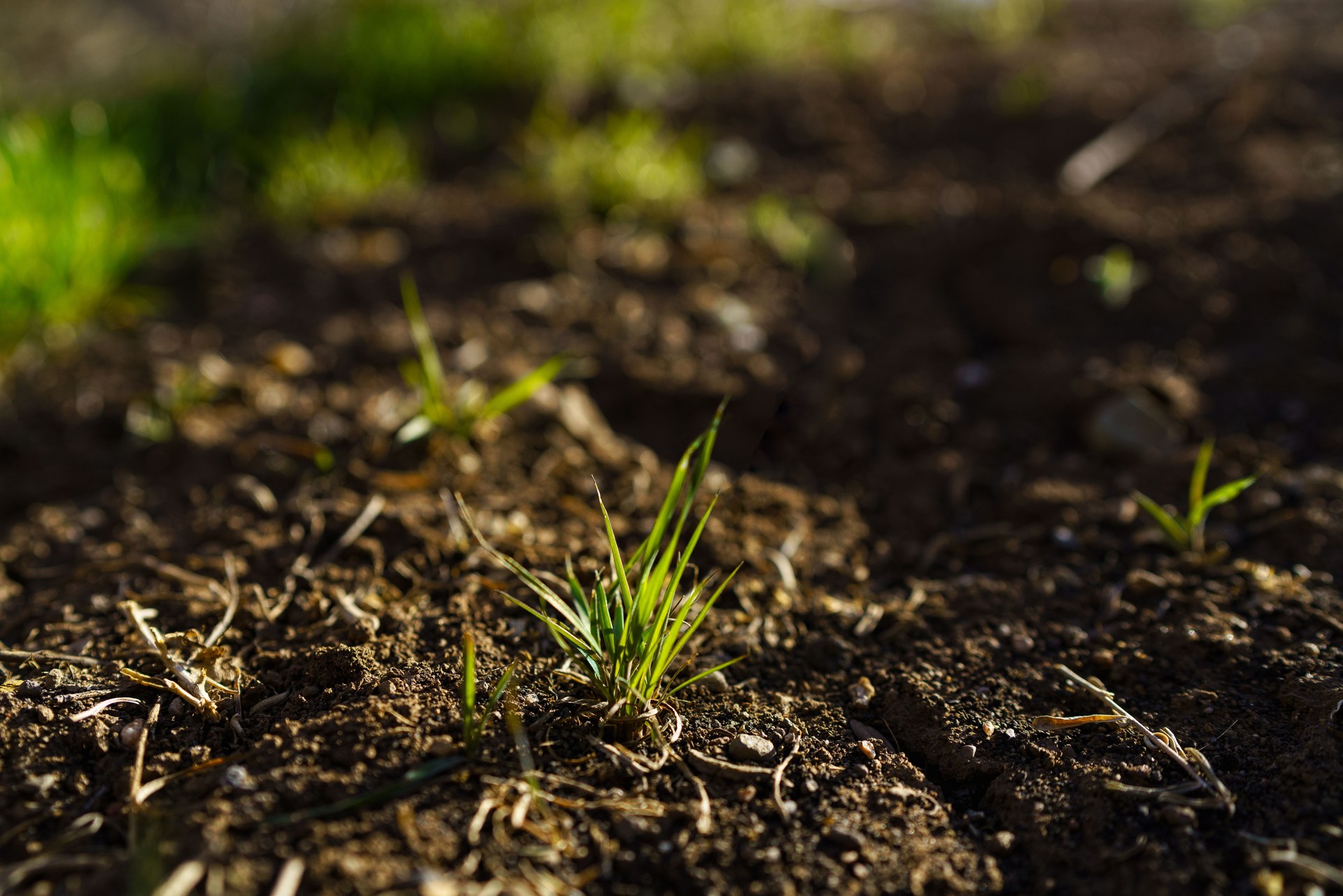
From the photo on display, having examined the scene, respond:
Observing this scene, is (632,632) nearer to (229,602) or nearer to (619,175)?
(229,602)

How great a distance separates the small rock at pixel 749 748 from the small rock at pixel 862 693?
174 millimetres

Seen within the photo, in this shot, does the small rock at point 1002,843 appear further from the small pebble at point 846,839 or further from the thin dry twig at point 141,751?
the thin dry twig at point 141,751

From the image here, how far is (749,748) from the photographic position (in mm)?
1286

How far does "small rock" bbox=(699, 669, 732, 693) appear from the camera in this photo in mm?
1411

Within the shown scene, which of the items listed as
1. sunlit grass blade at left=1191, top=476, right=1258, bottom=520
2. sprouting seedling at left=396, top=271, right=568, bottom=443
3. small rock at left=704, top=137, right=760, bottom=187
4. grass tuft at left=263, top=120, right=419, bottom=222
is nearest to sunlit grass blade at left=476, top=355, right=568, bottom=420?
sprouting seedling at left=396, top=271, right=568, bottom=443

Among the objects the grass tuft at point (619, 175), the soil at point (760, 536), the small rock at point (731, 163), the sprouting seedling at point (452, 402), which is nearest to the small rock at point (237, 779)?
the soil at point (760, 536)

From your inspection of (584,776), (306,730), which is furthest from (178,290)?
(584,776)

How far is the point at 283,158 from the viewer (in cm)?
321

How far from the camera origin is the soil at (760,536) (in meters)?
1.15

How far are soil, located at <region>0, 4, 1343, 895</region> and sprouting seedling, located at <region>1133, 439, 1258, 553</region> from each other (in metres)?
0.03

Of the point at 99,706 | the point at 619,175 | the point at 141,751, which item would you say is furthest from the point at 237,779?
the point at 619,175

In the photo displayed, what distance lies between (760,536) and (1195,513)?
75cm

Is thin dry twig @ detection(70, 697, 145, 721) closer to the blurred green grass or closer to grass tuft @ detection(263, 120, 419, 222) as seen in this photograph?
the blurred green grass

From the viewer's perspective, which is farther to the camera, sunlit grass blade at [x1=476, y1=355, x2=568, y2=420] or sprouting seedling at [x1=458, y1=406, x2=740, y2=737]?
sunlit grass blade at [x1=476, y1=355, x2=568, y2=420]
